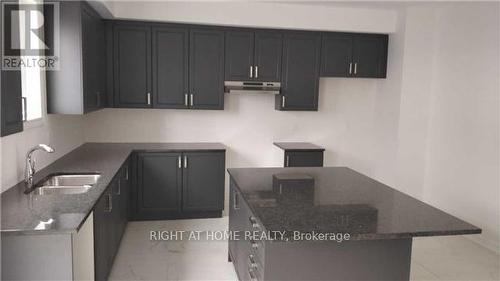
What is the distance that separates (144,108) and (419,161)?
3382 mm

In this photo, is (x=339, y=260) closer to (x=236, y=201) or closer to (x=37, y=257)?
(x=236, y=201)

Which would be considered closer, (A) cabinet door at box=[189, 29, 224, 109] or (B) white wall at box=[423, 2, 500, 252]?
(B) white wall at box=[423, 2, 500, 252]

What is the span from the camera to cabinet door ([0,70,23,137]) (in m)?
2.10

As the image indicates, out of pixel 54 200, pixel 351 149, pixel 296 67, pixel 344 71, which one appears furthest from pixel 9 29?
pixel 351 149

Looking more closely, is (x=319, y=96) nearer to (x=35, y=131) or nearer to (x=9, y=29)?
(x=35, y=131)

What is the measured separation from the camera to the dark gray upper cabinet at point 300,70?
Answer: 4.98 m

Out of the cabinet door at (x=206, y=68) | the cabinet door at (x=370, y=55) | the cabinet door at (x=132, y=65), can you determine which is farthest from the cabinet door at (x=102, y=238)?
the cabinet door at (x=370, y=55)

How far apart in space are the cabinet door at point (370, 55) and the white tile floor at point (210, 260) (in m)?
2.11

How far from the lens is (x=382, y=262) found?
2316 mm

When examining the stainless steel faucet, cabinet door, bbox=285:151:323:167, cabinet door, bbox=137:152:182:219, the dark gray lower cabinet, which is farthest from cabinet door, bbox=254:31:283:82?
the stainless steel faucet

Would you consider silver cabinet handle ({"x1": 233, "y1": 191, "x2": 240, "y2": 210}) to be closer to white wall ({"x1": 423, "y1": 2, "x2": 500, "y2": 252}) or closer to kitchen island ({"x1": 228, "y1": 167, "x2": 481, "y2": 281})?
kitchen island ({"x1": 228, "y1": 167, "x2": 481, "y2": 281})

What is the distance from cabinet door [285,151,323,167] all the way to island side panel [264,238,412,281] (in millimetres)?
Result: 2653

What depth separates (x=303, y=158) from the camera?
497 centimetres

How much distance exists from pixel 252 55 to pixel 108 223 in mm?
2637
